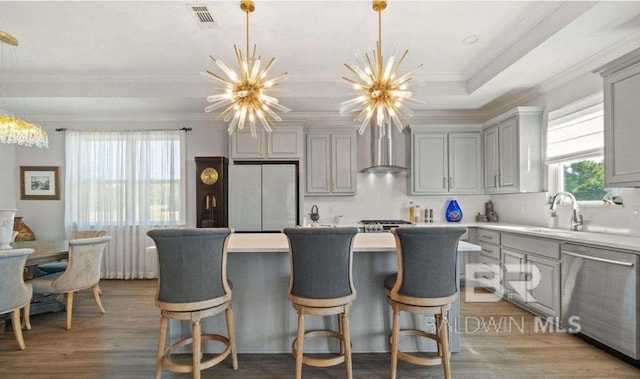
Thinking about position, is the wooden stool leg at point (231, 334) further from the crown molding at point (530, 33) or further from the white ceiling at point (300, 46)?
the crown molding at point (530, 33)

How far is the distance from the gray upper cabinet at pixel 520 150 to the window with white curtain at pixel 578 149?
13cm

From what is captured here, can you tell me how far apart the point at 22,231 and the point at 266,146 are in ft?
12.6

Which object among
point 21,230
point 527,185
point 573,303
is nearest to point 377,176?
point 527,185

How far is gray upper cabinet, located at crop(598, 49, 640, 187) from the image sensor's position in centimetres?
232

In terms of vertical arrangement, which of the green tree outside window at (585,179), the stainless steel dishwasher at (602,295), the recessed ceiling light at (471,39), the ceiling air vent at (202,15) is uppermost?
the recessed ceiling light at (471,39)

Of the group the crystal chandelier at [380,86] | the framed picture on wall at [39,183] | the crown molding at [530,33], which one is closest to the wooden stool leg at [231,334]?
the crystal chandelier at [380,86]

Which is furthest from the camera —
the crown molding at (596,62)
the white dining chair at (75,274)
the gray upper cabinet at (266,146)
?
the gray upper cabinet at (266,146)

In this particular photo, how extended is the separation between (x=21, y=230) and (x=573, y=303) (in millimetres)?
6932

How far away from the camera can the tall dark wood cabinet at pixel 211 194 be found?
173 inches

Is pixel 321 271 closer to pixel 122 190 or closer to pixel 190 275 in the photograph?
pixel 190 275

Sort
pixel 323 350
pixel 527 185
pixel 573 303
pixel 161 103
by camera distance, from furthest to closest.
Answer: pixel 161 103, pixel 527 185, pixel 573 303, pixel 323 350

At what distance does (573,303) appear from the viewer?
8.84 feet

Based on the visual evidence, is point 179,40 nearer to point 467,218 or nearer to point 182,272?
point 182,272

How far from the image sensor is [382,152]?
15.6 ft
